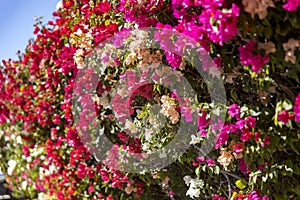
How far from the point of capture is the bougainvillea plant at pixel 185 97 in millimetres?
1688

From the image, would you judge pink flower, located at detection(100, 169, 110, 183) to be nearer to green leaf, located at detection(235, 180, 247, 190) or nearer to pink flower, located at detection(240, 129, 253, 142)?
A: green leaf, located at detection(235, 180, 247, 190)

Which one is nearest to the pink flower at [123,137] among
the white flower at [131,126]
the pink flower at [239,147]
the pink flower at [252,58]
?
the white flower at [131,126]

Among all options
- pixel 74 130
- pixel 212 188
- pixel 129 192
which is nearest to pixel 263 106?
pixel 212 188

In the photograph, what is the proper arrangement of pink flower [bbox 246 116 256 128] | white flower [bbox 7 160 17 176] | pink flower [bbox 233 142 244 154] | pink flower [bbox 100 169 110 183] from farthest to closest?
1. white flower [bbox 7 160 17 176]
2. pink flower [bbox 100 169 110 183]
3. pink flower [bbox 233 142 244 154]
4. pink flower [bbox 246 116 256 128]

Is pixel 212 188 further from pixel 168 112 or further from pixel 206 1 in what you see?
pixel 206 1

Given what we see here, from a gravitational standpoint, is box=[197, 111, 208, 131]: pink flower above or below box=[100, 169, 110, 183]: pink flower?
below

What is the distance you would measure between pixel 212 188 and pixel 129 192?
0.84 meters

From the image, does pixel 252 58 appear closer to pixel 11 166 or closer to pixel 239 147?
pixel 239 147

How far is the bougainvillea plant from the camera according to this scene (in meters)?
1.69

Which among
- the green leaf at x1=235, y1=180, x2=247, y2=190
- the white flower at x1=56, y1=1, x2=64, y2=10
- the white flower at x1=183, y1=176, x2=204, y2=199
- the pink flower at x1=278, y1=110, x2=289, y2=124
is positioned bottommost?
the pink flower at x1=278, y1=110, x2=289, y2=124

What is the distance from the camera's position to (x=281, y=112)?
170 cm

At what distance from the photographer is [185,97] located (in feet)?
7.92

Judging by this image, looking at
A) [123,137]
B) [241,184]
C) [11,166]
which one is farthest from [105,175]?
[11,166]

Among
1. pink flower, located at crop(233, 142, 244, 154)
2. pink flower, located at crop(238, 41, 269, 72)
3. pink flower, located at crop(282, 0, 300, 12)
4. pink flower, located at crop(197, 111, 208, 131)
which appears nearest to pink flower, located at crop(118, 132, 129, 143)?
pink flower, located at crop(197, 111, 208, 131)
